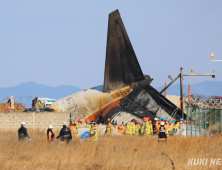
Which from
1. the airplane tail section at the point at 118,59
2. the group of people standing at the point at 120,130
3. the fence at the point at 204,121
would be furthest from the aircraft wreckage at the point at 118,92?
the fence at the point at 204,121

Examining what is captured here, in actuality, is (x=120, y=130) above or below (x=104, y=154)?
above

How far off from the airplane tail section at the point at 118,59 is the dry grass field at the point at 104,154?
45.8 ft

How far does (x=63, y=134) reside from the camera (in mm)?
18984

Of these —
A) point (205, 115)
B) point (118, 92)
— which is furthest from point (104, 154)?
point (118, 92)

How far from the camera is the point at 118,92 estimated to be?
111 feet

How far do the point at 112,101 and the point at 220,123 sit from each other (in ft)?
35.9

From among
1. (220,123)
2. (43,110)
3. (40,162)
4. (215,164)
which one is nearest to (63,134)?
(40,162)

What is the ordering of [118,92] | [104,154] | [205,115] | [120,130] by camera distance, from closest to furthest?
[104,154]
[205,115]
[120,130]
[118,92]

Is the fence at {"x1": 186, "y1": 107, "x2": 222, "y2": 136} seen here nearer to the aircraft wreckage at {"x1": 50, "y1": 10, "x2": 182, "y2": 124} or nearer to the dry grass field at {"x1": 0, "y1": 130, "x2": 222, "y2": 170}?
the aircraft wreckage at {"x1": 50, "y1": 10, "x2": 182, "y2": 124}

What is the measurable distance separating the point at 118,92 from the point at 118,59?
9.84 ft

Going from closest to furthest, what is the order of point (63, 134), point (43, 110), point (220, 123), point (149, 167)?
point (149, 167) → point (63, 134) → point (220, 123) → point (43, 110)

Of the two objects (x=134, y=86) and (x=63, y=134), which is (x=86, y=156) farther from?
(x=134, y=86)

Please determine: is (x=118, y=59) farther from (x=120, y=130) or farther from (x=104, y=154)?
(x=104, y=154)

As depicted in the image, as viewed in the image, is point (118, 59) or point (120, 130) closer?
point (120, 130)
